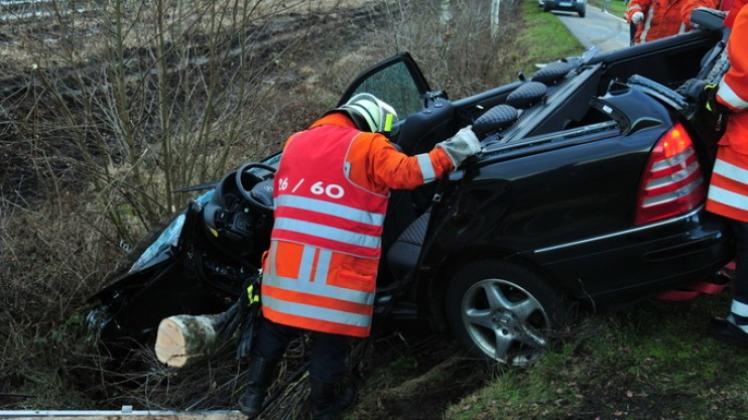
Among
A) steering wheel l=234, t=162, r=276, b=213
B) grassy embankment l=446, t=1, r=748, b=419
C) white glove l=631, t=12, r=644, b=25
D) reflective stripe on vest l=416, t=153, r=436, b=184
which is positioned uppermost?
white glove l=631, t=12, r=644, b=25

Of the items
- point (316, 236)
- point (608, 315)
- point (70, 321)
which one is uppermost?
point (316, 236)

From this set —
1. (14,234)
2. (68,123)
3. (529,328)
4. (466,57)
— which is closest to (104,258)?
(14,234)

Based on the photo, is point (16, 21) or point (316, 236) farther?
point (16, 21)

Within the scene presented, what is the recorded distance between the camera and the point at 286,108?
9055 mm

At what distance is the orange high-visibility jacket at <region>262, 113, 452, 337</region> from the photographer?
294 centimetres

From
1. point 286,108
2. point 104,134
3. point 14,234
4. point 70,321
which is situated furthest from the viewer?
point 286,108

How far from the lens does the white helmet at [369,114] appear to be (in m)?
3.17

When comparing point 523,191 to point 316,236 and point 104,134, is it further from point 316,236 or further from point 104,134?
point 104,134

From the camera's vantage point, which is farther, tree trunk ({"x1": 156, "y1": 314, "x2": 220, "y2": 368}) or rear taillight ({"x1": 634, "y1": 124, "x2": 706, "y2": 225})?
tree trunk ({"x1": 156, "y1": 314, "x2": 220, "y2": 368})

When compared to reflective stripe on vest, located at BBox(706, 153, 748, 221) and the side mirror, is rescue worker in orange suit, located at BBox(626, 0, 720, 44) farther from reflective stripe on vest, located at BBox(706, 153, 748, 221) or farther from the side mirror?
reflective stripe on vest, located at BBox(706, 153, 748, 221)

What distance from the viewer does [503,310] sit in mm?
3121

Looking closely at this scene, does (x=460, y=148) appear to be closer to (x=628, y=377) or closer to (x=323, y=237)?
(x=323, y=237)

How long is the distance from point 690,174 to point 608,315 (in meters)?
0.81

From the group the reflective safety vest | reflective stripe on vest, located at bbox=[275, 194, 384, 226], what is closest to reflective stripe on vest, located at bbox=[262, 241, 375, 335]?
the reflective safety vest
